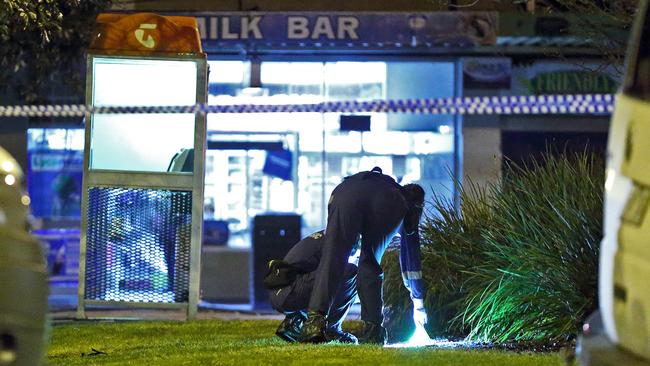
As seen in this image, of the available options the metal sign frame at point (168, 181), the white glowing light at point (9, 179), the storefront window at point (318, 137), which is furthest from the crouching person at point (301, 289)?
the storefront window at point (318, 137)

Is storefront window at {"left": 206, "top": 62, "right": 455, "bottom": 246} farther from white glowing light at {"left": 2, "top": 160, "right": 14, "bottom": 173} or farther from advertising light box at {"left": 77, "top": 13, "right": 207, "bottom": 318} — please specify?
white glowing light at {"left": 2, "top": 160, "right": 14, "bottom": 173}

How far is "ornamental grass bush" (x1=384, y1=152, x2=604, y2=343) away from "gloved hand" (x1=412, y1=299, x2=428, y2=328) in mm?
398

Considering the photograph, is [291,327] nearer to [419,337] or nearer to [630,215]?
[419,337]

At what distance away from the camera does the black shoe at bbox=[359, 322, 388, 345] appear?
25.9ft

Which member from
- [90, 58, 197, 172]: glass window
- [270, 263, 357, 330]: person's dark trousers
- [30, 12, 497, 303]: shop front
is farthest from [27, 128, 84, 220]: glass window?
[270, 263, 357, 330]: person's dark trousers

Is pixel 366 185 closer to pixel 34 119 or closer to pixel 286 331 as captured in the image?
pixel 286 331

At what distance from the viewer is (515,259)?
816cm

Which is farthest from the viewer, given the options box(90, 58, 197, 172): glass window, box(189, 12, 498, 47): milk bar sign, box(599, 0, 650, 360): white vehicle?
box(189, 12, 498, 47): milk bar sign

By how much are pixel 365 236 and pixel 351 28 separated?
347 inches

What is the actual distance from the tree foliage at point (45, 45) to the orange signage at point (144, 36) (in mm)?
1151

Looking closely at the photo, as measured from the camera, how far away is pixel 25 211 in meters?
4.19

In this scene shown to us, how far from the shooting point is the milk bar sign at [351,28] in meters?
16.1

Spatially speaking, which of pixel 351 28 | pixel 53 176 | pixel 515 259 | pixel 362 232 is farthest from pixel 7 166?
pixel 53 176

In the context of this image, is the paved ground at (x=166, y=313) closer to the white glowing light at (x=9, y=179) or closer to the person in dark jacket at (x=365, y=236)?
the person in dark jacket at (x=365, y=236)
